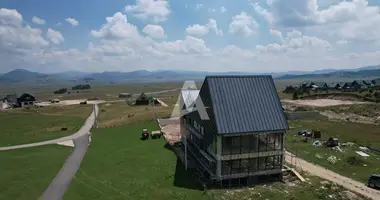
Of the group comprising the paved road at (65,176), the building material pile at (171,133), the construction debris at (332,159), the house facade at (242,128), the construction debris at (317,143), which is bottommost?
the paved road at (65,176)

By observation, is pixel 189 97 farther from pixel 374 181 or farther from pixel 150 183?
pixel 374 181

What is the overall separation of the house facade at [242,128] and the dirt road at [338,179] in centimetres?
518

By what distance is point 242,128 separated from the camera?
29094 mm

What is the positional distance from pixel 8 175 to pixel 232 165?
2530 centimetres

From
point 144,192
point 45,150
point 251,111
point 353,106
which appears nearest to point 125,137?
point 45,150

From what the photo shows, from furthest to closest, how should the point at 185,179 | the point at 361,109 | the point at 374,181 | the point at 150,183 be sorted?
the point at 361,109
the point at 185,179
the point at 150,183
the point at 374,181

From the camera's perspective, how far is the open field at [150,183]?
89.5 feet

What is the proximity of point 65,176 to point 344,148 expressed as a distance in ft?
122

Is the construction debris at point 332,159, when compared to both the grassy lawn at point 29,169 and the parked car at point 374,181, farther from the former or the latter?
the grassy lawn at point 29,169

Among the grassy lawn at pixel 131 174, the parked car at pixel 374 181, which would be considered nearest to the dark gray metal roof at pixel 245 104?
the grassy lawn at pixel 131 174

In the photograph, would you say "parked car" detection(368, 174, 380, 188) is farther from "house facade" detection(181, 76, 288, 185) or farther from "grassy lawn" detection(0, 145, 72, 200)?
"grassy lawn" detection(0, 145, 72, 200)

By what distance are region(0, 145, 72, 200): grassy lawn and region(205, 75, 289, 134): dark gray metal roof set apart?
19.4 m

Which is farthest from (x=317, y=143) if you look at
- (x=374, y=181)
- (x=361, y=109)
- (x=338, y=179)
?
(x=361, y=109)

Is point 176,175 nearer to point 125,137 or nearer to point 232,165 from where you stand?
point 232,165
